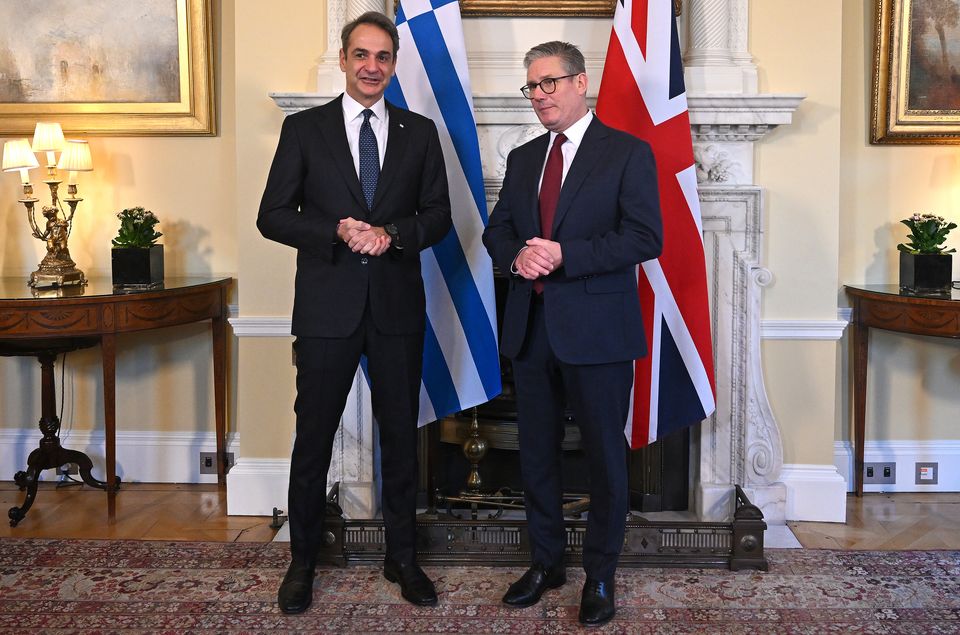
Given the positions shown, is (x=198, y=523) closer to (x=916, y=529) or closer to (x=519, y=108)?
(x=519, y=108)

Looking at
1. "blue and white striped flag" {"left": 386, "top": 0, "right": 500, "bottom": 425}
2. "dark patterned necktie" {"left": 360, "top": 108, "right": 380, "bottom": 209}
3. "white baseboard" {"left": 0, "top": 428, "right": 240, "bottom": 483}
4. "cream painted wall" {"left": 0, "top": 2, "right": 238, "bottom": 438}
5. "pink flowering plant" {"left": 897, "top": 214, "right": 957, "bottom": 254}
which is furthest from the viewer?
"white baseboard" {"left": 0, "top": 428, "right": 240, "bottom": 483}

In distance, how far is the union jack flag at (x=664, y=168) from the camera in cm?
317

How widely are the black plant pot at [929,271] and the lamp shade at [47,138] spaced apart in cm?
347

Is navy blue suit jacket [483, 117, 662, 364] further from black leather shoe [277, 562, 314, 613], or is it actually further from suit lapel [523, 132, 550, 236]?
black leather shoe [277, 562, 314, 613]

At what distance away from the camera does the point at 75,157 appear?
377 centimetres

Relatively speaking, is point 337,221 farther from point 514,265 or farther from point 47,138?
point 47,138

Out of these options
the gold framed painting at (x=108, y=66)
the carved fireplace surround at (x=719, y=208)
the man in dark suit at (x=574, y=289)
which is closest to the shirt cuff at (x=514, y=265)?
the man in dark suit at (x=574, y=289)

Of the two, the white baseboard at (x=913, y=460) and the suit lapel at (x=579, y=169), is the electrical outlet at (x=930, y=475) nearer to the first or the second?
the white baseboard at (x=913, y=460)

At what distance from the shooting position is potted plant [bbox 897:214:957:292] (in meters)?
3.58

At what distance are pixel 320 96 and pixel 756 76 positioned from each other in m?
1.64

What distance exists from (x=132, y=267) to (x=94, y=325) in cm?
31

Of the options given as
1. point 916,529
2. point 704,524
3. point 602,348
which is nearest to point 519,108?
point 602,348

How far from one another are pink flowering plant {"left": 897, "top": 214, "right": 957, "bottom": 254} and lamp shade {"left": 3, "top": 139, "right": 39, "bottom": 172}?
3.50 meters

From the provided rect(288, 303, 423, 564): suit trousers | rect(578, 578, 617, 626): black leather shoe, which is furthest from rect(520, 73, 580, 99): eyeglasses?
rect(578, 578, 617, 626): black leather shoe
